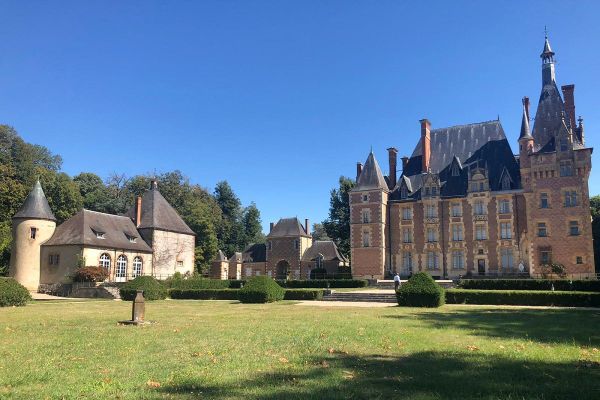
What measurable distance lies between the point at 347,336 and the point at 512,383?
5051mm

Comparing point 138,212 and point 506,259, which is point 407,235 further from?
point 138,212

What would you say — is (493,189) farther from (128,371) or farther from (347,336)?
(128,371)

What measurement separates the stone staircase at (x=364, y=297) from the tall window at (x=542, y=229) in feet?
59.4

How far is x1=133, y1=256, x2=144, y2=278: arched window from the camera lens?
4422 centimetres

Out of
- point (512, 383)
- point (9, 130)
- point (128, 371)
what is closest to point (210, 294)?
point (128, 371)

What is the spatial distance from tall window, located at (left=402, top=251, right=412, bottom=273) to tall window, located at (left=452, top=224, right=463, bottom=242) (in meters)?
4.33

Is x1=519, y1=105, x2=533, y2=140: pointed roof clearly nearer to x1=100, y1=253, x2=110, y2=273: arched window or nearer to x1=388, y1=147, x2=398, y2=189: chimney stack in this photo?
x1=388, y1=147, x2=398, y2=189: chimney stack

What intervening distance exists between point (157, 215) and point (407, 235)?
2487 cm

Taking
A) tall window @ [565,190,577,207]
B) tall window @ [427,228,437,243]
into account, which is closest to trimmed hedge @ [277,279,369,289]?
tall window @ [427,228,437,243]

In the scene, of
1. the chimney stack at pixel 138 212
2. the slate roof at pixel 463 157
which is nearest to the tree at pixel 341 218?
the slate roof at pixel 463 157

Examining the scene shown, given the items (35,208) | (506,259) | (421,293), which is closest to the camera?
(421,293)

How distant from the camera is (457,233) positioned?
42.8 metres

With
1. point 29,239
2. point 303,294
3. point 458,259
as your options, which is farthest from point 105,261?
point 458,259

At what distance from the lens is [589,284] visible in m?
27.8
